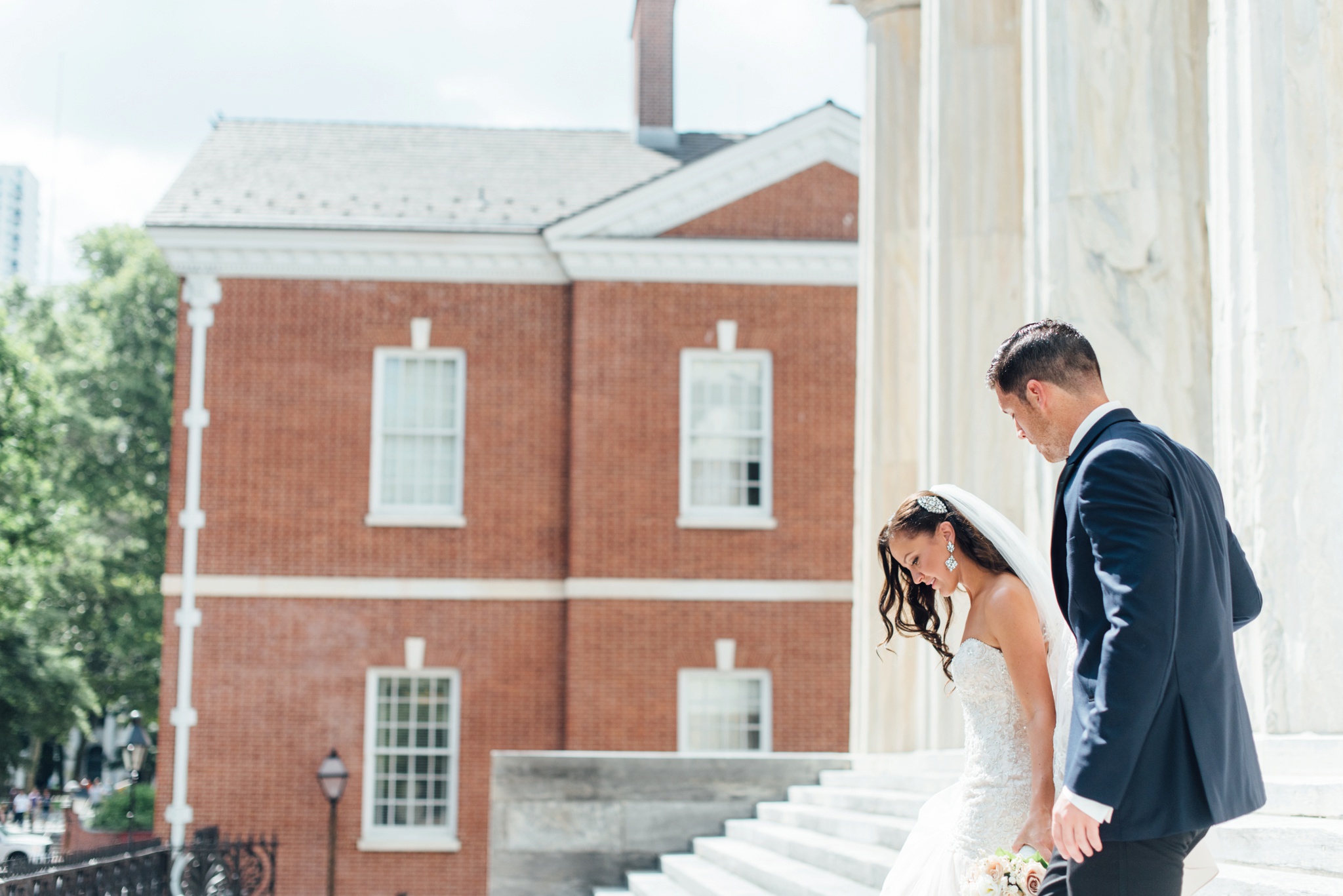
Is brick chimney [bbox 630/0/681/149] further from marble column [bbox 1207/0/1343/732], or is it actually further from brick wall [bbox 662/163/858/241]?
marble column [bbox 1207/0/1343/732]

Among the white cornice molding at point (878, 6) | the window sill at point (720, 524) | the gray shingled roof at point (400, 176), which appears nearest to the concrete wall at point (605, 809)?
the white cornice molding at point (878, 6)

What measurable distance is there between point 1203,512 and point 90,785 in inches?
2251

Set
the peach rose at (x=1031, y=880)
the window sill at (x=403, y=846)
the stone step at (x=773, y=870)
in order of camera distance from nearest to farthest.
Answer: the peach rose at (x=1031, y=880), the stone step at (x=773, y=870), the window sill at (x=403, y=846)

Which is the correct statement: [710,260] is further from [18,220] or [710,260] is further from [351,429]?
[18,220]

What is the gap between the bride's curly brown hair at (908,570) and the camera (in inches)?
→ 150

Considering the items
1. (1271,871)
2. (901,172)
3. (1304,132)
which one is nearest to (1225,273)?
(1304,132)

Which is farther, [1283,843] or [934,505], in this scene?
[1283,843]

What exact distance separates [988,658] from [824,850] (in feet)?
17.3

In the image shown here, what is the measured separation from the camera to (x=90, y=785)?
176 ft

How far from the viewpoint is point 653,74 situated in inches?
941

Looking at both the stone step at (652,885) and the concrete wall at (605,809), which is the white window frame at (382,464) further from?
the stone step at (652,885)

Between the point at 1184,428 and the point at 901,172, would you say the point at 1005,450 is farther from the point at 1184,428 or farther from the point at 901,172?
the point at 901,172

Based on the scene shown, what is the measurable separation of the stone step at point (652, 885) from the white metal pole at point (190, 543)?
9479 millimetres

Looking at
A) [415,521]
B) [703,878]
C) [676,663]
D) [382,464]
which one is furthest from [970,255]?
[382,464]
